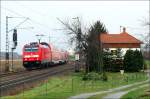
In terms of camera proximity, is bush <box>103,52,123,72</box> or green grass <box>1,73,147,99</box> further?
bush <box>103,52,123,72</box>

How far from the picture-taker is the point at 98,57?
63.3 meters

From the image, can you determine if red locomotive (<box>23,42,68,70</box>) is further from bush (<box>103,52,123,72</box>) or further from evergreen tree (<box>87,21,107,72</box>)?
bush (<box>103,52,123,72</box>)

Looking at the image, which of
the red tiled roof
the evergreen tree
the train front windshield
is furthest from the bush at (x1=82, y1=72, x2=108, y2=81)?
the red tiled roof

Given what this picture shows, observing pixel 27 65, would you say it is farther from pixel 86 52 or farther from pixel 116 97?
pixel 116 97

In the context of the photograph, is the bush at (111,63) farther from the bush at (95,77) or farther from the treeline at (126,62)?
the bush at (95,77)

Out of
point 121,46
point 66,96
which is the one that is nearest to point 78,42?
point 121,46

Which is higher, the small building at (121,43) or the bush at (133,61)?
the small building at (121,43)

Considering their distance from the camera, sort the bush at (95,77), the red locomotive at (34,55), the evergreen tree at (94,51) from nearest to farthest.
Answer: the bush at (95,77), the evergreen tree at (94,51), the red locomotive at (34,55)

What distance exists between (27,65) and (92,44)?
48.6 ft

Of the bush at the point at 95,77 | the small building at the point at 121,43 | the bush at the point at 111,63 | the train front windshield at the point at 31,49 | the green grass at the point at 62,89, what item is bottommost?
the green grass at the point at 62,89

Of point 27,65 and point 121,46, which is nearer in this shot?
point 27,65

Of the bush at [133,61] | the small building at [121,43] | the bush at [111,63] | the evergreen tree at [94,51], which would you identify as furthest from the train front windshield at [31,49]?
the bush at [133,61]

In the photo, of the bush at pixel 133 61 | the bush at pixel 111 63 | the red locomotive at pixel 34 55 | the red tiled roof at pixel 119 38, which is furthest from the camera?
the red tiled roof at pixel 119 38

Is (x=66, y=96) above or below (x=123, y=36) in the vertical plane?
below
